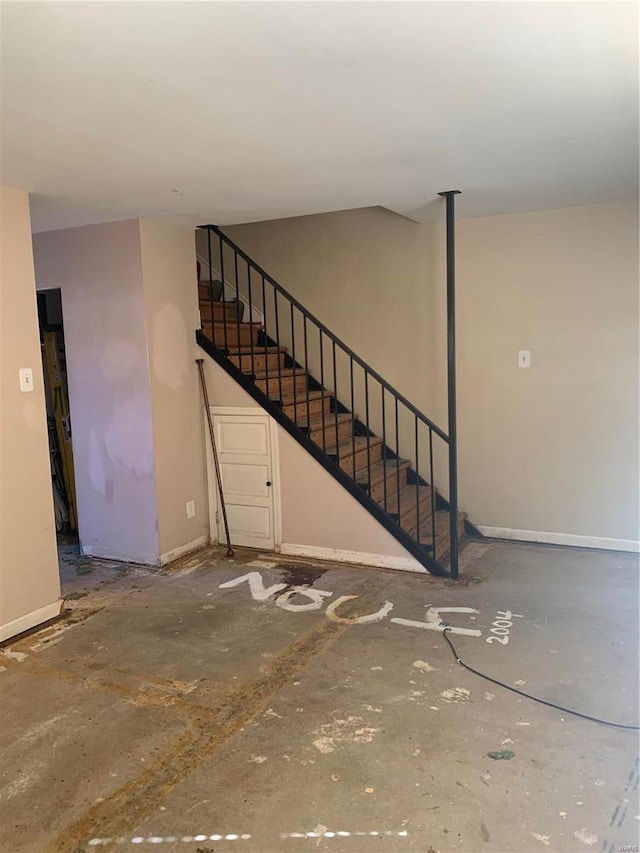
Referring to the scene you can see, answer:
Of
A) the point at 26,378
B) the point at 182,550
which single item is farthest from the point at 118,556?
the point at 26,378

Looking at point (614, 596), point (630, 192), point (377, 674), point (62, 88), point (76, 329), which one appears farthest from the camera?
point (76, 329)

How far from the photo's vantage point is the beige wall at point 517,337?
166 inches

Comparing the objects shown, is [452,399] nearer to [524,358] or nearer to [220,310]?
[524,358]

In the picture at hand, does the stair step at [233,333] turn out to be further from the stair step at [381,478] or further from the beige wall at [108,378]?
the stair step at [381,478]

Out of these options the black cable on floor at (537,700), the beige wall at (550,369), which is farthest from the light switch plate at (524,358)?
the black cable on floor at (537,700)

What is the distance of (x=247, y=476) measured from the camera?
4.66 m

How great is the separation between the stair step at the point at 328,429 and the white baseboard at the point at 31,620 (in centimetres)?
194

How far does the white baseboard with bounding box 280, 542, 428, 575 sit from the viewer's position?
4.10 metres

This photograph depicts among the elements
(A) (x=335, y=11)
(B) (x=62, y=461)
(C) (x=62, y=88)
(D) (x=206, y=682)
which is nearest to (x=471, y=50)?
(A) (x=335, y=11)

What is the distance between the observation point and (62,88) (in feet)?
6.85

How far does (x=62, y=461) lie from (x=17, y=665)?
238 cm

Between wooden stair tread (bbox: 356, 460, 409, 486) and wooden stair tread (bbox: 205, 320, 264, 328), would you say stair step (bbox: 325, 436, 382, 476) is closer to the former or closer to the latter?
wooden stair tread (bbox: 356, 460, 409, 486)

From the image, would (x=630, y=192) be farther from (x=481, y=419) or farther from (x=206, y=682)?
(x=206, y=682)


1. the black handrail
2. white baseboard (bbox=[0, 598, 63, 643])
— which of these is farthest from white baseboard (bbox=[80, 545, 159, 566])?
the black handrail
